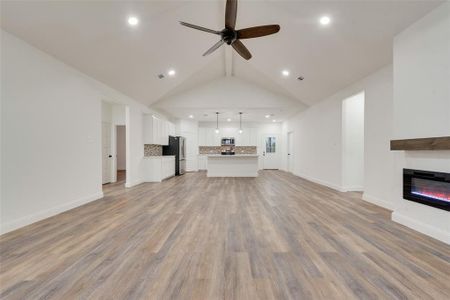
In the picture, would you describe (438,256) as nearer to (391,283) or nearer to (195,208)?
(391,283)

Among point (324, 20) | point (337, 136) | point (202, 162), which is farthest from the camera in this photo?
point (202, 162)

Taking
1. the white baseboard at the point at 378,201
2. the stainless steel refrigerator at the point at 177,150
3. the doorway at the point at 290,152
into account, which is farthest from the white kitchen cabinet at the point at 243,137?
the white baseboard at the point at 378,201

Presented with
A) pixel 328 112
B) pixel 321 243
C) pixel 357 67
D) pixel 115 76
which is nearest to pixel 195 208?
pixel 321 243

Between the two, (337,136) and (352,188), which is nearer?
(352,188)

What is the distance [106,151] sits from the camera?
6551 mm

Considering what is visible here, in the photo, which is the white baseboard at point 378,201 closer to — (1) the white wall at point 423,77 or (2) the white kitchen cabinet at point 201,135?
(1) the white wall at point 423,77

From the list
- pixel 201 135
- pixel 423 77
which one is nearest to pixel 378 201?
pixel 423 77

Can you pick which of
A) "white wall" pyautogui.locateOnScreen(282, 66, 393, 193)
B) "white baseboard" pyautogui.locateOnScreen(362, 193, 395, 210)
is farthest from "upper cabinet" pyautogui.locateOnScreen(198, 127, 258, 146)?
"white baseboard" pyautogui.locateOnScreen(362, 193, 395, 210)

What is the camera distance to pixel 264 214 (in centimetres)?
321

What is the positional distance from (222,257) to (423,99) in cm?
312

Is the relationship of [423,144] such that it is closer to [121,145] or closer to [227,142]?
[227,142]

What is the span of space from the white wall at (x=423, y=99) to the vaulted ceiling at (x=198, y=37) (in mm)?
250

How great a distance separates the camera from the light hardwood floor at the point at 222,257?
4.86 feet

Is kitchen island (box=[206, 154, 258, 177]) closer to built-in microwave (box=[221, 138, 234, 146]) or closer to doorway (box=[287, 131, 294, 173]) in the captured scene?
doorway (box=[287, 131, 294, 173])
